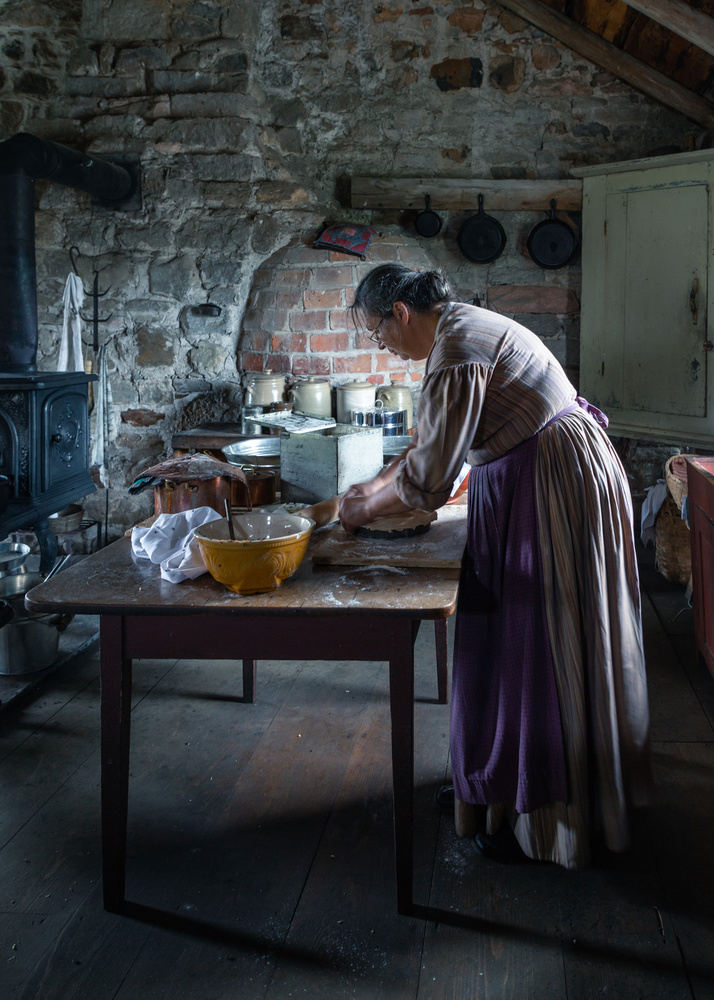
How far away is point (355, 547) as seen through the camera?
1892 millimetres

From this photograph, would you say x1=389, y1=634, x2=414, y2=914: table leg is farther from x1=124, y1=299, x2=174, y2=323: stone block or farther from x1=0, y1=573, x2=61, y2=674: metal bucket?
x1=124, y1=299, x2=174, y2=323: stone block

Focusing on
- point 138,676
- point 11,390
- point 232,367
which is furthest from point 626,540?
point 232,367

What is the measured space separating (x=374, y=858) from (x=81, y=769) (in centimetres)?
93

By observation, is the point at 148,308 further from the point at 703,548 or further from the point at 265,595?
the point at 265,595

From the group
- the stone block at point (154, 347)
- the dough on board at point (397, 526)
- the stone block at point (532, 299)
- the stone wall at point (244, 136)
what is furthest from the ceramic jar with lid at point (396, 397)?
the dough on board at point (397, 526)

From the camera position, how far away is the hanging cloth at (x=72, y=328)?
14.3 ft

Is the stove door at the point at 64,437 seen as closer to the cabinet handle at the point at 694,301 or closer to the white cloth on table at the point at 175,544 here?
the white cloth on table at the point at 175,544

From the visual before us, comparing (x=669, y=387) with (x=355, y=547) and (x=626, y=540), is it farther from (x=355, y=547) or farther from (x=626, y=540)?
(x=355, y=547)

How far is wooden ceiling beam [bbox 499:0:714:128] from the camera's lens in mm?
4453

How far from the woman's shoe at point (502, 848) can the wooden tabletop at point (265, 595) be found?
2.27 ft

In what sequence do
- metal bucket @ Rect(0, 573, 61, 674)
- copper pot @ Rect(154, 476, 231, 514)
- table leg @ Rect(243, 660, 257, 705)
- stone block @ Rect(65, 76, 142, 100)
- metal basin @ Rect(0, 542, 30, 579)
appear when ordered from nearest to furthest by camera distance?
copper pot @ Rect(154, 476, 231, 514), table leg @ Rect(243, 660, 257, 705), metal bucket @ Rect(0, 573, 61, 674), metal basin @ Rect(0, 542, 30, 579), stone block @ Rect(65, 76, 142, 100)

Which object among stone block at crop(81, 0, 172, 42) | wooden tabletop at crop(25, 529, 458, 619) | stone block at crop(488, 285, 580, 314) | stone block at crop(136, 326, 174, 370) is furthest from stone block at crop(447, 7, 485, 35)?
wooden tabletop at crop(25, 529, 458, 619)

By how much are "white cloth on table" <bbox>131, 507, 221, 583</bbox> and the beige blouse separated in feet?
1.52

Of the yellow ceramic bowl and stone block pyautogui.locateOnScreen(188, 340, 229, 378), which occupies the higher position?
stone block pyautogui.locateOnScreen(188, 340, 229, 378)
